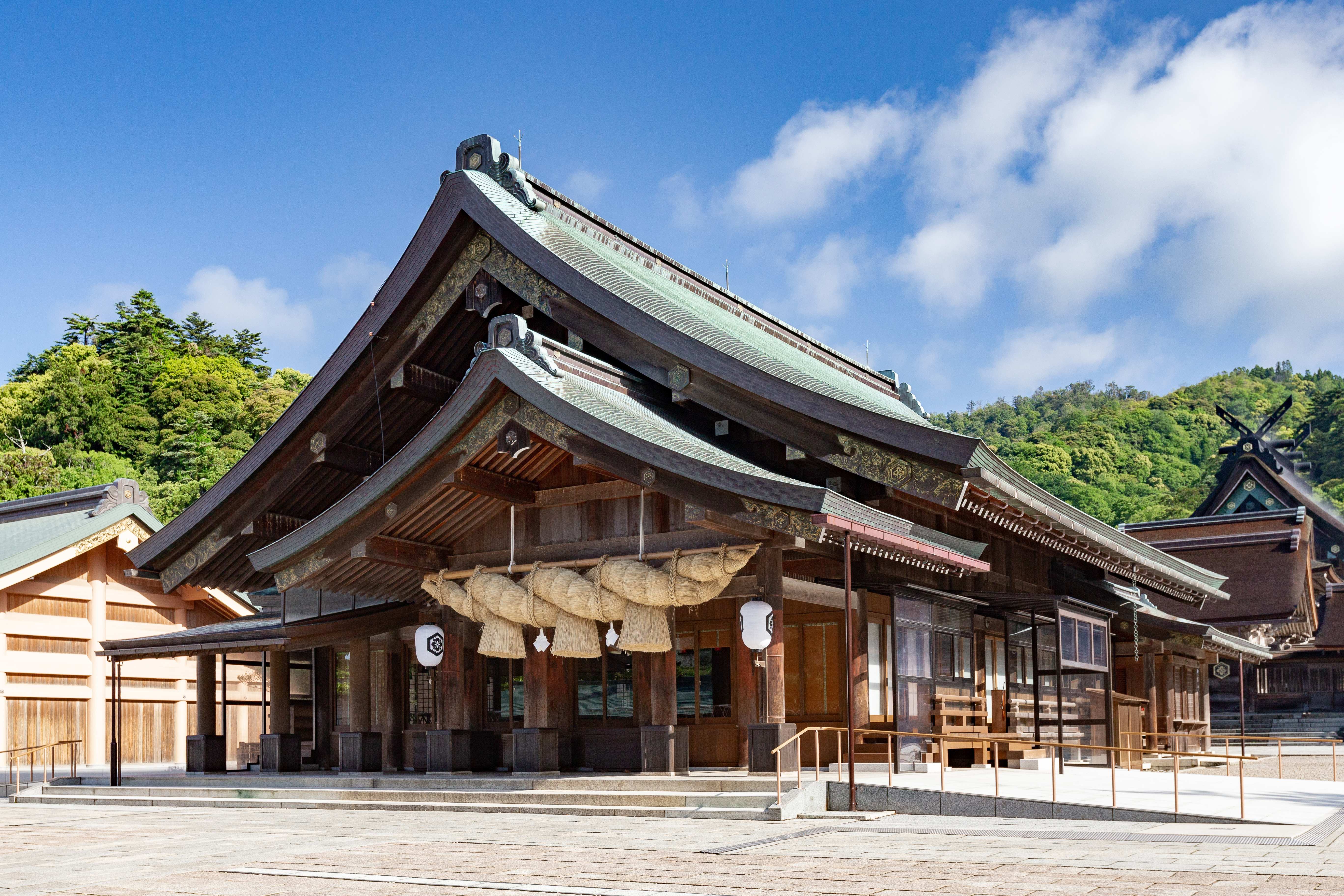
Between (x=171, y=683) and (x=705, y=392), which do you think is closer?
(x=705, y=392)

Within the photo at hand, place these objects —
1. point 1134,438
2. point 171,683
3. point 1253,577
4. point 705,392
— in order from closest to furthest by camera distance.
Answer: point 705,392
point 171,683
point 1253,577
point 1134,438

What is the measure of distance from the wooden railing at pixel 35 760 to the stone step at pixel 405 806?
1304 millimetres

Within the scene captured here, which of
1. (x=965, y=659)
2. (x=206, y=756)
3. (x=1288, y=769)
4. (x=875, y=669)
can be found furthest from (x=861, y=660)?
(x=1288, y=769)

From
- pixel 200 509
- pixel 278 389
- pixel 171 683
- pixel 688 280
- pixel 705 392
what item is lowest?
pixel 171 683

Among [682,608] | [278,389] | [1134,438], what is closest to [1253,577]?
[682,608]

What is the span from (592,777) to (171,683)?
18344mm

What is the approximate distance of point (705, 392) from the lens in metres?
15.8

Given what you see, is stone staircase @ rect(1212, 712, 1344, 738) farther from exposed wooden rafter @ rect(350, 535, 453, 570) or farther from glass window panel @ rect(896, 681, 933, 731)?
exposed wooden rafter @ rect(350, 535, 453, 570)

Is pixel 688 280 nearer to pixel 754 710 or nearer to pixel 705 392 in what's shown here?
pixel 705 392

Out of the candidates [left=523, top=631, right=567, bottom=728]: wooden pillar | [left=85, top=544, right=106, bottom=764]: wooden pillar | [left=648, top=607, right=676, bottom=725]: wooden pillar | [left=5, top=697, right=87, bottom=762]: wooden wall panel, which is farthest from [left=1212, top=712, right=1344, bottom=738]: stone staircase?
[left=5, top=697, right=87, bottom=762]: wooden wall panel

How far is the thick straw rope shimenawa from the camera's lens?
48.7 ft

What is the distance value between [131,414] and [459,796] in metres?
49.2

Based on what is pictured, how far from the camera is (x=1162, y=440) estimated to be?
82.0 m

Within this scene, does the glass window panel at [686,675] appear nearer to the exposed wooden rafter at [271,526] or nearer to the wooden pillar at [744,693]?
the wooden pillar at [744,693]
